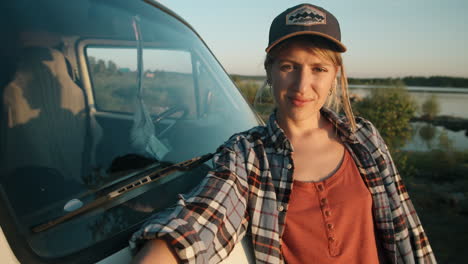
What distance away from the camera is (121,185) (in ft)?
4.11

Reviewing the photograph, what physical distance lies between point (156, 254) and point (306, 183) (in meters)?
0.74

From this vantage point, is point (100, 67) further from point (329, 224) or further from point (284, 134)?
point (329, 224)

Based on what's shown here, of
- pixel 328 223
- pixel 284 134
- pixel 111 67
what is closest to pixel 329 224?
pixel 328 223

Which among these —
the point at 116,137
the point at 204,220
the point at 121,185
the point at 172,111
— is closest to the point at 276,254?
the point at 204,220

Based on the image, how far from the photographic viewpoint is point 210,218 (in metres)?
1.13

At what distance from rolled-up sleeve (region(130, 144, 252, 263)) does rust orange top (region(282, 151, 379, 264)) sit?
23cm

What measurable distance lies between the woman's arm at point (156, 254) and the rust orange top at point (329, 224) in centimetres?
56


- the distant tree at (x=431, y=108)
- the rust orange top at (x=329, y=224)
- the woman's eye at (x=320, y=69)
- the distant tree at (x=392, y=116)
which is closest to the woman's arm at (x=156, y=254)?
the rust orange top at (x=329, y=224)

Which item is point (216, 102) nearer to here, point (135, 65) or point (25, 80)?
point (135, 65)

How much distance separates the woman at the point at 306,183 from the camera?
1.30 meters

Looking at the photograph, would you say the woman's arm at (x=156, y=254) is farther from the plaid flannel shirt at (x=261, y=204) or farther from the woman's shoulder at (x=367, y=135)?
the woman's shoulder at (x=367, y=135)

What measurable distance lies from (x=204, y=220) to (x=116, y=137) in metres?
0.54

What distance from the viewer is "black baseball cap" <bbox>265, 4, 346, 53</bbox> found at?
140 centimetres

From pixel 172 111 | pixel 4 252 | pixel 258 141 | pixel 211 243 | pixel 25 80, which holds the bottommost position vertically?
pixel 211 243
